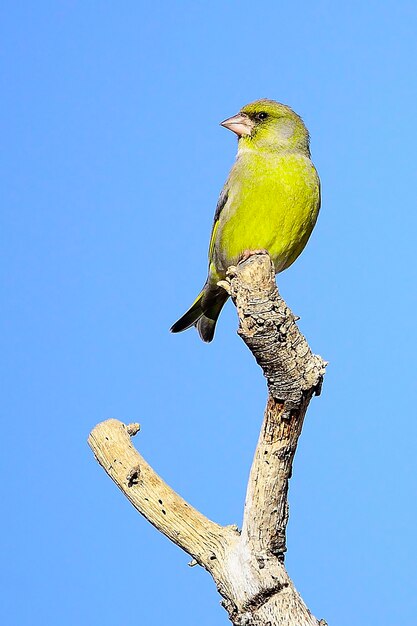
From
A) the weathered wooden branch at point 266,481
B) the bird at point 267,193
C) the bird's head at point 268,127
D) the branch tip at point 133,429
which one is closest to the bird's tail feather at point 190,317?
the bird at point 267,193

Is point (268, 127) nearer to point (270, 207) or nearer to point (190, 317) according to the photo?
point (270, 207)

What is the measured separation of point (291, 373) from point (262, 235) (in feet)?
5.44

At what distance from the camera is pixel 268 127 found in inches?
258

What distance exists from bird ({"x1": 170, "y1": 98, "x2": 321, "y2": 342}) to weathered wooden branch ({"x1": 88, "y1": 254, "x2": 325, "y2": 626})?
107 centimetres

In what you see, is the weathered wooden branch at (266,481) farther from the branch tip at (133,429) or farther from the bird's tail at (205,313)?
the bird's tail at (205,313)

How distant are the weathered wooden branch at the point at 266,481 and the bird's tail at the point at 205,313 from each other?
73.1 inches

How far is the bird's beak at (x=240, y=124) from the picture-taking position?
6.57m

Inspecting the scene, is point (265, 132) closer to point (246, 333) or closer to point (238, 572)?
point (246, 333)

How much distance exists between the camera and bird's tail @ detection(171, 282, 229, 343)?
22.9ft

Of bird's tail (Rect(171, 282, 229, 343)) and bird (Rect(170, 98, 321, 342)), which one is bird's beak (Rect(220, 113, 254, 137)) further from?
bird's tail (Rect(171, 282, 229, 343))

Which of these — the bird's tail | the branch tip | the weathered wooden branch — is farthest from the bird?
the branch tip

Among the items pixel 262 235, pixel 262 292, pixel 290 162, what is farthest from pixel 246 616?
pixel 290 162

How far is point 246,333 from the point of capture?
472cm

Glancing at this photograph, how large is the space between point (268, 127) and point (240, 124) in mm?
214
